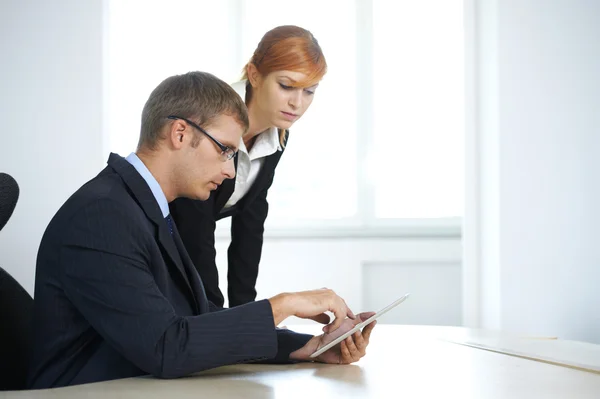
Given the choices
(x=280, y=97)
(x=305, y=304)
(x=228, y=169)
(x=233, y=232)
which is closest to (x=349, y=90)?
(x=233, y=232)

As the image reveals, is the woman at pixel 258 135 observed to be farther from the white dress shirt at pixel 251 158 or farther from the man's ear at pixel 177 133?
the man's ear at pixel 177 133

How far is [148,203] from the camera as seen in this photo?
1.49 m

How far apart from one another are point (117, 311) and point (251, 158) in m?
1.21

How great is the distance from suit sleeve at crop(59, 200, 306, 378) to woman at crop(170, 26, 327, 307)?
0.93 m

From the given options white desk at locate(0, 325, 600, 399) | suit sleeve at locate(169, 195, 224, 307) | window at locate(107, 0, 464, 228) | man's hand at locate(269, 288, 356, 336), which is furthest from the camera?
window at locate(107, 0, 464, 228)

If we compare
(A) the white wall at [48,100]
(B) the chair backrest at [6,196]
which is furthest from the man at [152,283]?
(A) the white wall at [48,100]

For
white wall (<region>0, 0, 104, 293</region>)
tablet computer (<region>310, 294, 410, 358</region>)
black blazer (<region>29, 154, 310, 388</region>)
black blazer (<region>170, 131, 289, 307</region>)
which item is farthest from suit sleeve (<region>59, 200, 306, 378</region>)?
white wall (<region>0, 0, 104, 293</region>)

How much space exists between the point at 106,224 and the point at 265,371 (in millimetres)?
408

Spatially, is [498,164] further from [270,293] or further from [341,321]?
[341,321]

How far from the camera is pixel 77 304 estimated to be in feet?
4.48

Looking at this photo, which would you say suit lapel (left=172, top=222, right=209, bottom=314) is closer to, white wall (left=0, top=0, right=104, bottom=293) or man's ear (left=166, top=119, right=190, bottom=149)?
man's ear (left=166, top=119, right=190, bottom=149)

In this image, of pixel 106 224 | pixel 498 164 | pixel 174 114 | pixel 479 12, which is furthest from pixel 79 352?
pixel 479 12

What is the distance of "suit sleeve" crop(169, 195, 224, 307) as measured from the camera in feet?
7.75

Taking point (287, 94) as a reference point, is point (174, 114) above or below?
below
